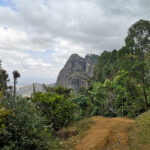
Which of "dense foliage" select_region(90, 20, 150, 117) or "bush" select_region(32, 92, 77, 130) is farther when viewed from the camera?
"dense foliage" select_region(90, 20, 150, 117)

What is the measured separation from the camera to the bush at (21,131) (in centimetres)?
388

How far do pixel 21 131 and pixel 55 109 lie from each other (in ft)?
10.6

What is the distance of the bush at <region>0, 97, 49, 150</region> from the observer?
3881 millimetres

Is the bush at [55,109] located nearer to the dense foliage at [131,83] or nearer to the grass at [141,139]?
the grass at [141,139]

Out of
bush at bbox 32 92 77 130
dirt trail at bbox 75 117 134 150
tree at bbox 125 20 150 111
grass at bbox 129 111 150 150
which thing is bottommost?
dirt trail at bbox 75 117 134 150

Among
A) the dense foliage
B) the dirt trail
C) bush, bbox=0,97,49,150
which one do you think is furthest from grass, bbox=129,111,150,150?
the dense foliage

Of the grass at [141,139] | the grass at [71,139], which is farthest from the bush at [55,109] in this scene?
the grass at [141,139]

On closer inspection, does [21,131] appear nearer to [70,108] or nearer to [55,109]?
[55,109]

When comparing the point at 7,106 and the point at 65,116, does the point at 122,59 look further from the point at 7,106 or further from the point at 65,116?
the point at 7,106

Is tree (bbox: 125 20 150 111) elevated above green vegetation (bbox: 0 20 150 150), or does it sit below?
above

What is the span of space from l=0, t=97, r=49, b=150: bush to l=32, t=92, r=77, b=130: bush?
8.86 ft

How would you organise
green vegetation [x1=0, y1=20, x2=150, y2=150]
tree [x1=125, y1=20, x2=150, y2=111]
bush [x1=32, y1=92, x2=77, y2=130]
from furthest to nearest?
1. tree [x1=125, y1=20, x2=150, y2=111]
2. bush [x1=32, y1=92, x2=77, y2=130]
3. green vegetation [x1=0, y1=20, x2=150, y2=150]

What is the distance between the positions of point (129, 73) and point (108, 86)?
458cm

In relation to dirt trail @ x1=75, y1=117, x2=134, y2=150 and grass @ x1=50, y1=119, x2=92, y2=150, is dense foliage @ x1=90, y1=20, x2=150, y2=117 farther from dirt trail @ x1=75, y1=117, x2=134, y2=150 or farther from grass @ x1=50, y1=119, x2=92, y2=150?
grass @ x1=50, y1=119, x2=92, y2=150
